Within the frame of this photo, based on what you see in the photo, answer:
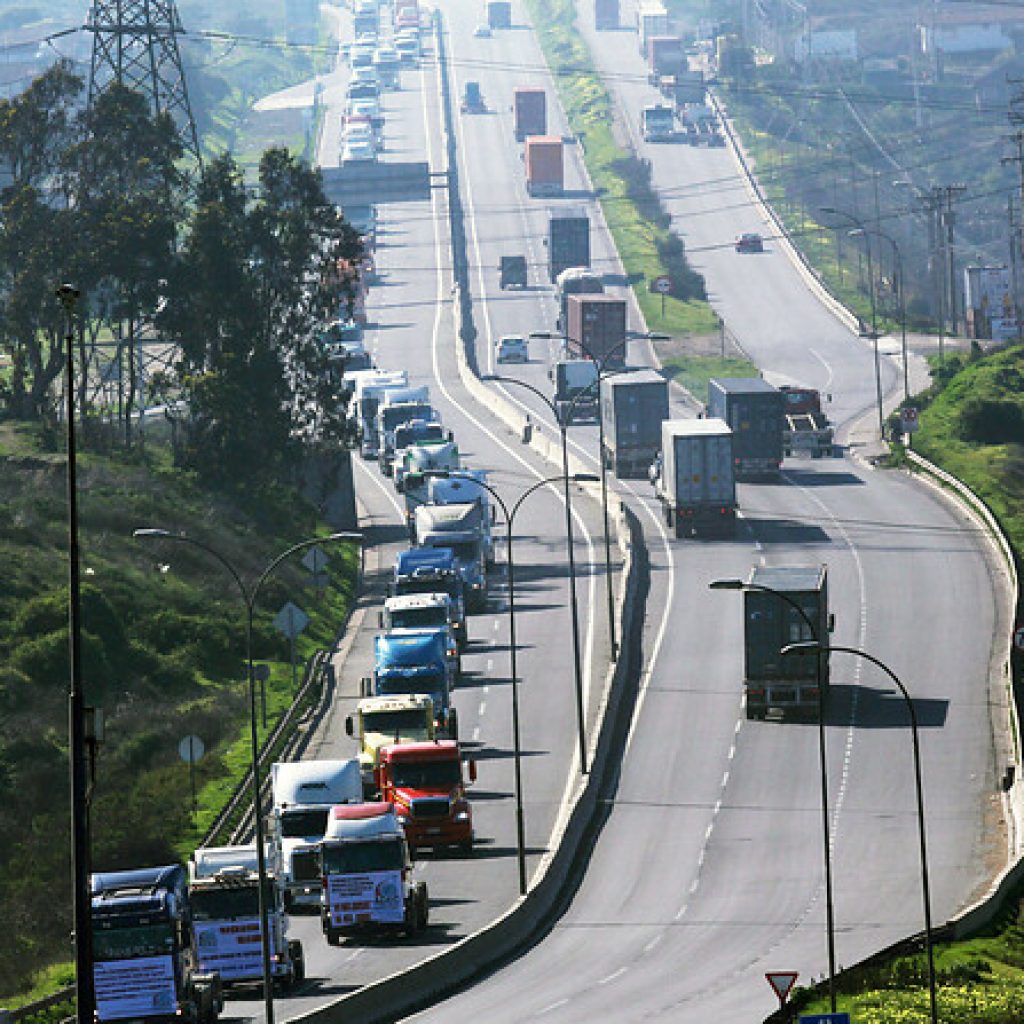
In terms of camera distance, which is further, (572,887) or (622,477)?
(622,477)

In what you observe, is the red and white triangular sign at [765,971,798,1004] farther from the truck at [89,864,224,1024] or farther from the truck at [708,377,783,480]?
the truck at [708,377,783,480]

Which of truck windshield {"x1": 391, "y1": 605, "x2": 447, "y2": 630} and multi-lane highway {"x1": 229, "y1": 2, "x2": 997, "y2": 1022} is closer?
multi-lane highway {"x1": 229, "y1": 2, "x2": 997, "y2": 1022}

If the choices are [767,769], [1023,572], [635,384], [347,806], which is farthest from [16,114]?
[347,806]

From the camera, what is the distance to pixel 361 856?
56.6 m

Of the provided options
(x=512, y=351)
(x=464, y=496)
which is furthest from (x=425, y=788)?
(x=512, y=351)

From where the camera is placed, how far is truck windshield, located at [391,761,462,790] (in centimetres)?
6650

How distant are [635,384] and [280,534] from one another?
16203 millimetres

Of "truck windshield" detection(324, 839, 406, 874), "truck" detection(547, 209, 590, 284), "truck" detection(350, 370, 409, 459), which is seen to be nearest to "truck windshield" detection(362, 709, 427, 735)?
"truck windshield" detection(324, 839, 406, 874)

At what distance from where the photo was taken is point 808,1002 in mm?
49062

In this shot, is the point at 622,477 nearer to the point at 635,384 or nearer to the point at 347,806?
the point at 635,384

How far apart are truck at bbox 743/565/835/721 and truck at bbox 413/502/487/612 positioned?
19317mm

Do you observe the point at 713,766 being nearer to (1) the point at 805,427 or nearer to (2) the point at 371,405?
(1) the point at 805,427

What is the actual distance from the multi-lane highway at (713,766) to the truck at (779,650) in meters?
0.68

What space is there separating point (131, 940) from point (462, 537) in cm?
5095
